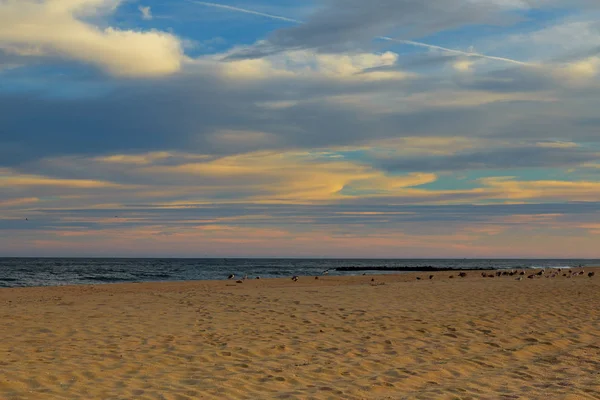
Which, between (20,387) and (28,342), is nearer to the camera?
(20,387)

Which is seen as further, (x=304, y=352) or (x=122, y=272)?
(x=122, y=272)

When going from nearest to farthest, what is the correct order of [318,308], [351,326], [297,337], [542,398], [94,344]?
[542,398]
[94,344]
[297,337]
[351,326]
[318,308]

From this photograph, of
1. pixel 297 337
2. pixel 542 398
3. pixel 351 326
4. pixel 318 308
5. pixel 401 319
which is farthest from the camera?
pixel 318 308

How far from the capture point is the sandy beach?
8.23 meters

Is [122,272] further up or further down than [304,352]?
further down

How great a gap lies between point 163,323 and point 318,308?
4972 millimetres

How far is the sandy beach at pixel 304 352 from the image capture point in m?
8.23

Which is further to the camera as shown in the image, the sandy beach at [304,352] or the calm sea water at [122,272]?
the calm sea water at [122,272]

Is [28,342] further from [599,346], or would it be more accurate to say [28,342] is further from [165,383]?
[599,346]

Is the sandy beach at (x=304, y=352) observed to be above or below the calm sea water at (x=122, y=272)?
above

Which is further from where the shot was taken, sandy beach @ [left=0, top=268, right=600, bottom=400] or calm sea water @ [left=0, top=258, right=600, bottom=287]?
calm sea water @ [left=0, top=258, right=600, bottom=287]

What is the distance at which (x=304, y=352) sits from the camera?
10.8 meters

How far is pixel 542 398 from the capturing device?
7.95 m

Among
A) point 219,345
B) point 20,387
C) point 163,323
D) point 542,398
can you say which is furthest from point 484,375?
point 163,323
